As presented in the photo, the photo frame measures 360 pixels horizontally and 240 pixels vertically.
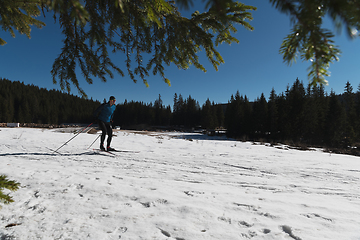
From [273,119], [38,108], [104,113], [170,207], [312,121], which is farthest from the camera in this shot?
[38,108]

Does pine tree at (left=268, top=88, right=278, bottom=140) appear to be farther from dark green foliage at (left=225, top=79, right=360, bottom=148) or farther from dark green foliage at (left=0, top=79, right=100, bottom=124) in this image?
dark green foliage at (left=0, top=79, right=100, bottom=124)

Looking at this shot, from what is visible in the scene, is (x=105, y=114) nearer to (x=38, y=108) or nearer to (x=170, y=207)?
(x=170, y=207)

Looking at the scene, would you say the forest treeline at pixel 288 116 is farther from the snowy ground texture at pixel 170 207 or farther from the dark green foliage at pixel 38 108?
the snowy ground texture at pixel 170 207

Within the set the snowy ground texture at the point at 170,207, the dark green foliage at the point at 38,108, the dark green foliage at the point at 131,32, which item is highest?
the dark green foliage at the point at 38,108

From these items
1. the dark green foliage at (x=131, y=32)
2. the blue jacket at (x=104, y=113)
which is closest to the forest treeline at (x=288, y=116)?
the blue jacket at (x=104, y=113)

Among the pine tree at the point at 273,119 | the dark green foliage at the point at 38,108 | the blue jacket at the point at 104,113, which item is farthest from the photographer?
the dark green foliage at the point at 38,108

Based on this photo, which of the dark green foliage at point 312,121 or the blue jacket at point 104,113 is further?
the dark green foliage at point 312,121

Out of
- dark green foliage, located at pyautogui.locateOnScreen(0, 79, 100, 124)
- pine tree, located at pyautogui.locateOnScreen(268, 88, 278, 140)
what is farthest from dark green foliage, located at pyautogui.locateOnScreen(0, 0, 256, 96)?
dark green foliage, located at pyautogui.locateOnScreen(0, 79, 100, 124)

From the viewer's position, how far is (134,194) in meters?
2.30

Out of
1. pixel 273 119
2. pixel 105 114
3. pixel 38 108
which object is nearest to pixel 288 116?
pixel 273 119

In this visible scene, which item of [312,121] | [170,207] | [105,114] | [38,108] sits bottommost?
[170,207]

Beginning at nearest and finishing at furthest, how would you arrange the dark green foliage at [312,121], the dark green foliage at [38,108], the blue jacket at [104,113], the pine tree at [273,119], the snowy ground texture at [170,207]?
the snowy ground texture at [170,207] < the blue jacket at [104,113] < the dark green foliage at [312,121] < the pine tree at [273,119] < the dark green foliage at [38,108]

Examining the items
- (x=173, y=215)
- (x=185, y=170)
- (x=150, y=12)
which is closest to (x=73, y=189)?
(x=173, y=215)

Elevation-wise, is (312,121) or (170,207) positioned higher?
(312,121)
